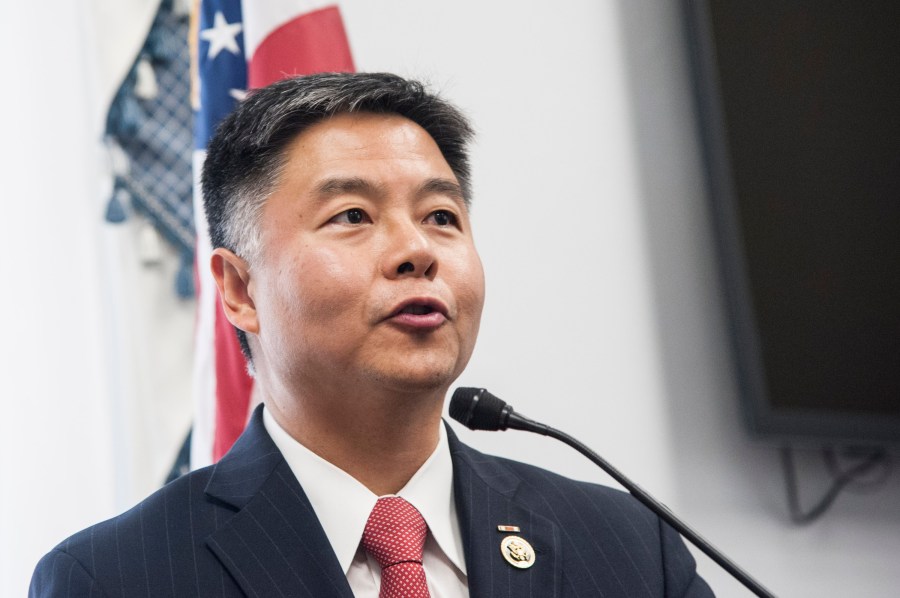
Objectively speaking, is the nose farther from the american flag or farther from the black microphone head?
the american flag

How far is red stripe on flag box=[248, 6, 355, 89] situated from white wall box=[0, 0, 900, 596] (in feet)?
0.80

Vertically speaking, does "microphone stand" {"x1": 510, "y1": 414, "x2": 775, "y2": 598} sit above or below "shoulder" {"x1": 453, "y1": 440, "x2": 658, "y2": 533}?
above

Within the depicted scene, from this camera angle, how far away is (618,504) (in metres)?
1.74

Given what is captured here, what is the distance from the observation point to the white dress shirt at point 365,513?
4.73 ft

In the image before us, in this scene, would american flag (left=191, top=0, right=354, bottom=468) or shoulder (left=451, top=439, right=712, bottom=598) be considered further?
american flag (left=191, top=0, right=354, bottom=468)

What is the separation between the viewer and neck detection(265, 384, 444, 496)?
1516mm

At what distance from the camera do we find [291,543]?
1408 millimetres

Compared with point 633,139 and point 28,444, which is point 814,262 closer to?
point 633,139

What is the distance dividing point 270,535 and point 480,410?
1.14 ft

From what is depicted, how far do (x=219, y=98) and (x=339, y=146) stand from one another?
26.7 inches

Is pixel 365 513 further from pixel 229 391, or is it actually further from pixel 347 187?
pixel 229 391

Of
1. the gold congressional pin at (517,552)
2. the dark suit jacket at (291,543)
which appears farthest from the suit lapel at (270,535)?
the gold congressional pin at (517,552)

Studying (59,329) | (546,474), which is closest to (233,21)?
(59,329)

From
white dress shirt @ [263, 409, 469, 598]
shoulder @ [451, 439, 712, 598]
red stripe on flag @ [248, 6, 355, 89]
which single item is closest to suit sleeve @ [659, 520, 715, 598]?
shoulder @ [451, 439, 712, 598]
